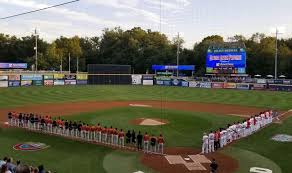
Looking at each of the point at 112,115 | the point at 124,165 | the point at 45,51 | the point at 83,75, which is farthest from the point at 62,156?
the point at 45,51

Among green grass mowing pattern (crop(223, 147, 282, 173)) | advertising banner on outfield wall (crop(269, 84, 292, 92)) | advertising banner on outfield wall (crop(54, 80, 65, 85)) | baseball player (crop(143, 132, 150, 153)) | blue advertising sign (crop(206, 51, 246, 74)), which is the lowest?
green grass mowing pattern (crop(223, 147, 282, 173))

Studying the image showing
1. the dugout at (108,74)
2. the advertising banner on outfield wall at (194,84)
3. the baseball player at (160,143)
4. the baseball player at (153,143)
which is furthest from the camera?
the dugout at (108,74)

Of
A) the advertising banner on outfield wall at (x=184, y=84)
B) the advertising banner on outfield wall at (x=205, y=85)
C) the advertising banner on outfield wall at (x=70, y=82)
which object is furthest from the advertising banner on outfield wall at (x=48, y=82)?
the advertising banner on outfield wall at (x=205, y=85)

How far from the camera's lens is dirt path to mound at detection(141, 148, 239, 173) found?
16.0 m

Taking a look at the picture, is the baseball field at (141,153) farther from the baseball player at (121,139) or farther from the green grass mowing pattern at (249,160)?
the baseball player at (121,139)

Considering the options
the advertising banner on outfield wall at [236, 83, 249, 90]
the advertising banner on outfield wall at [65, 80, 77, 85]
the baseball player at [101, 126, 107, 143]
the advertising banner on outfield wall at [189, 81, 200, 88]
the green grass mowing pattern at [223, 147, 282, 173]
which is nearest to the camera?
the green grass mowing pattern at [223, 147, 282, 173]

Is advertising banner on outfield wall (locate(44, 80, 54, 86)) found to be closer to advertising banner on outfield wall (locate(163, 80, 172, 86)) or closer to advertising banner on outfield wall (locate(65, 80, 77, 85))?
advertising banner on outfield wall (locate(65, 80, 77, 85))

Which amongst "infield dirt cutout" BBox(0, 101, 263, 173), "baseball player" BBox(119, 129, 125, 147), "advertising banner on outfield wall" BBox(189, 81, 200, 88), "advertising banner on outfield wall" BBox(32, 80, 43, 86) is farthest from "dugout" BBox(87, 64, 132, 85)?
Result: "baseball player" BBox(119, 129, 125, 147)

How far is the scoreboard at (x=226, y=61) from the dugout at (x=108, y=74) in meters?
21.2

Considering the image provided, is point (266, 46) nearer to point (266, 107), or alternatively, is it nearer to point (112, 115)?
point (266, 107)

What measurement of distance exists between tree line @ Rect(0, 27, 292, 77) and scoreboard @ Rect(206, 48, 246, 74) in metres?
28.8

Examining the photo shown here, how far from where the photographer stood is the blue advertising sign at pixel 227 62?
59.9 metres

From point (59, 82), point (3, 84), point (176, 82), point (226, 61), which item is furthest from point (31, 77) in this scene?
point (226, 61)

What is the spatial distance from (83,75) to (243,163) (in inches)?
2329
